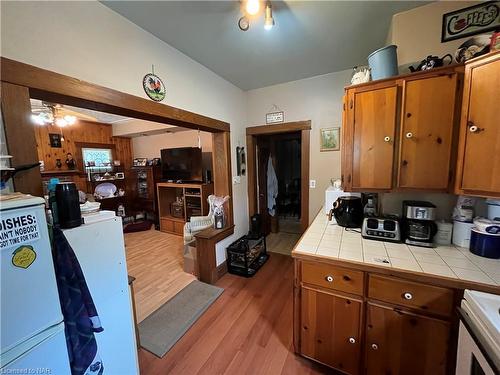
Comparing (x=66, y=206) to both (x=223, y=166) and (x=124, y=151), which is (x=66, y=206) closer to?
(x=223, y=166)

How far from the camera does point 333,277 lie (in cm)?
131

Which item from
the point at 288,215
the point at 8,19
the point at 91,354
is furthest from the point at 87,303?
the point at 288,215

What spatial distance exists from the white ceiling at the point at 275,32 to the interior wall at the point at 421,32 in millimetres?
74

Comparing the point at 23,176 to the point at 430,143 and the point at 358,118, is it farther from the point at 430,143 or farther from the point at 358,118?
the point at 430,143

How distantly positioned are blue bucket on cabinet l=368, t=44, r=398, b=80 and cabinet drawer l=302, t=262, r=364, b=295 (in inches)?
54.7

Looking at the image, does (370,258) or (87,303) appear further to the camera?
(370,258)

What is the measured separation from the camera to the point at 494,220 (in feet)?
4.06

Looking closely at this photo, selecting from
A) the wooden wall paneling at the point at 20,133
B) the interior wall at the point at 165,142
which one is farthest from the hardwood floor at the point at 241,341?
the interior wall at the point at 165,142

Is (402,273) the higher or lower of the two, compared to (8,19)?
lower

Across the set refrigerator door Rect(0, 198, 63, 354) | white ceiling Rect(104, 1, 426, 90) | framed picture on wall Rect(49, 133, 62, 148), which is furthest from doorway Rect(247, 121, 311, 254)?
framed picture on wall Rect(49, 133, 62, 148)

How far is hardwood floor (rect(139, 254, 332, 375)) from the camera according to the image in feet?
4.96

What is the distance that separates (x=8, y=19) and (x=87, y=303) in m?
1.47

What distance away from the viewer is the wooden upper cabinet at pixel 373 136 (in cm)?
143

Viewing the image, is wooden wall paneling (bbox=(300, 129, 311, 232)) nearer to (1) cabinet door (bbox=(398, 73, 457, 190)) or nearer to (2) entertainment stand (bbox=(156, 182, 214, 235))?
(1) cabinet door (bbox=(398, 73, 457, 190))
